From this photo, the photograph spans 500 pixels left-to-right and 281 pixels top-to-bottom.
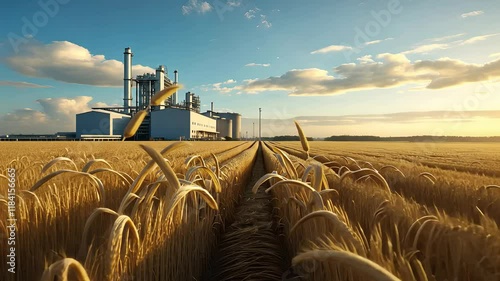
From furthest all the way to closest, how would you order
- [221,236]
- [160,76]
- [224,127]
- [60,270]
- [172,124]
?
[224,127]
[172,124]
[160,76]
[221,236]
[60,270]

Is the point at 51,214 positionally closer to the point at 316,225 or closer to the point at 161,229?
the point at 161,229

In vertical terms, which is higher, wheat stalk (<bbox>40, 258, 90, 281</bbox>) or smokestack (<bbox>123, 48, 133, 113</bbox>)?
smokestack (<bbox>123, 48, 133, 113</bbox>)

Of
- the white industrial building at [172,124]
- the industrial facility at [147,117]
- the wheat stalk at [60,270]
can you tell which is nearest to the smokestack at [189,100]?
the industrial facility at [147,117]

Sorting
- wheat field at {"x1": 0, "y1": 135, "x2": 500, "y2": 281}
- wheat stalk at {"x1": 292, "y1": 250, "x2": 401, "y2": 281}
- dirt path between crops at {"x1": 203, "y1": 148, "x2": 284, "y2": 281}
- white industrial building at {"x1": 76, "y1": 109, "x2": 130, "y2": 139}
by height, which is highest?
white industrial building at {"x1": 76, "y1": 109, "x2": 130, "y2": 139}

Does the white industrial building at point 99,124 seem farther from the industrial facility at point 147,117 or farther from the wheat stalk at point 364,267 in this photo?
the wheat stalk at point 364,267

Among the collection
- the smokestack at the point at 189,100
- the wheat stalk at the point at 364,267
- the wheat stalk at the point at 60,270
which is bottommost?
the wheat stalk at the point at 60,270

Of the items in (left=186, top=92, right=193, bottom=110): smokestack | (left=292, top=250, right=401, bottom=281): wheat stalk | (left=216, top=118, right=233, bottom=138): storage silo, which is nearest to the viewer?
(left=292, top=250, right=401, bottom=281): wheat stalk

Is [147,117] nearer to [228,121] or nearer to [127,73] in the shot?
[127,73]

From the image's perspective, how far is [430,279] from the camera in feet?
3.88

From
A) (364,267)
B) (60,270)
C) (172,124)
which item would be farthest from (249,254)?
(172,124)

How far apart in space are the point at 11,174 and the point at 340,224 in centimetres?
234

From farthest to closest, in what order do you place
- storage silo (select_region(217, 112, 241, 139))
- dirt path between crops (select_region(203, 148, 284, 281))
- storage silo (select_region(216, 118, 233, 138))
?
1. storage silo (select_region(217, 112, 241, 139))
2. storage silo (select_region(216, 118, 233, 138))
3. dirt path between crops (select_region(203, 148, 284, 281))

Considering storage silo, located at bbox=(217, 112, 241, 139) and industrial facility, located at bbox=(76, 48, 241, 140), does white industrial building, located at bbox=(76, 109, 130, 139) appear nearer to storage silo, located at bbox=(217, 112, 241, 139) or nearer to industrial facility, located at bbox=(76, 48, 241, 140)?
industrial facility, located at bbox=(76, 48, 241, 140)

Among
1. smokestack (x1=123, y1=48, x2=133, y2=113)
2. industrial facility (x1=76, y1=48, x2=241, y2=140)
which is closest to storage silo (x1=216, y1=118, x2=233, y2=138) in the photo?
industrial facility (x1=76, y1=48, x2=241, y2=140)
